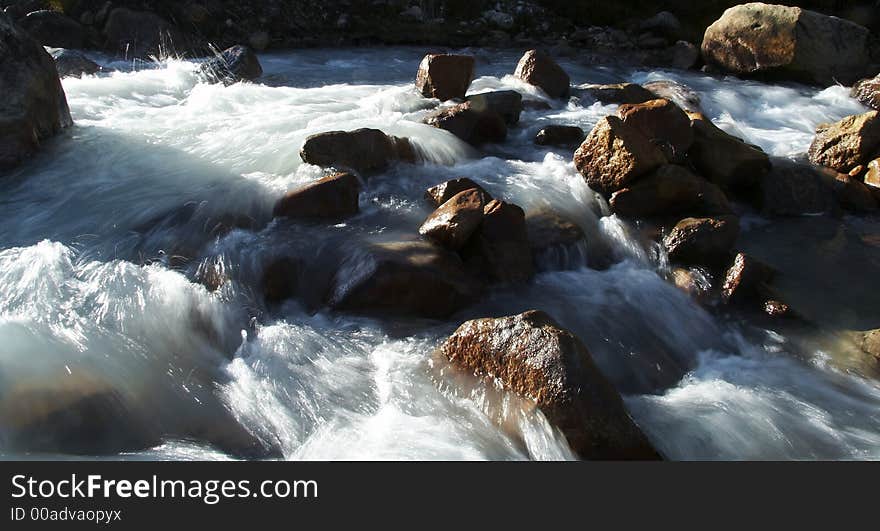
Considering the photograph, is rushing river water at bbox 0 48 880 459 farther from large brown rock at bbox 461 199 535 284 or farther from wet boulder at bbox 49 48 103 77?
wet boulder at bbox 49 48 103 77

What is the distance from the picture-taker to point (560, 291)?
5.67 m

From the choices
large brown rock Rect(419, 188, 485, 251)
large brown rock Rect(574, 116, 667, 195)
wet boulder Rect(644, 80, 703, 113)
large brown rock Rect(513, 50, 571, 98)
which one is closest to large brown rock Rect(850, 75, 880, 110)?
wet boulder Rect(644, 80, 703, 113)

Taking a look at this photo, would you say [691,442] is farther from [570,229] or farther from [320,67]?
[320,67]

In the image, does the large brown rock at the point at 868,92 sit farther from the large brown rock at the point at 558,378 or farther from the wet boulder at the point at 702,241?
the large brown rock at the point at 558,378

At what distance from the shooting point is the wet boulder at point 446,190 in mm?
6480

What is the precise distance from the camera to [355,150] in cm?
698

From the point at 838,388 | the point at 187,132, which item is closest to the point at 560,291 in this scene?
the point at 838,388

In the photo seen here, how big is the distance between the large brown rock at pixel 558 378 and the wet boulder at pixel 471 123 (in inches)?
160

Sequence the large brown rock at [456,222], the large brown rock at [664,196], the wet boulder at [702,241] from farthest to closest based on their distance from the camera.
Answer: the large brown rock at [664,196], the wet boulder at [702,241], the large brown rock at [456,222]

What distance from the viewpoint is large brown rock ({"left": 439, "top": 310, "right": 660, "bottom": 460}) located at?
383 centimetres

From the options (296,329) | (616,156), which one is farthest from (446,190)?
(296,329)

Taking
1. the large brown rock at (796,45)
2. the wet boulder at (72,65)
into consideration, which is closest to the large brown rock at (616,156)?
the large brown rock at (796,45)
